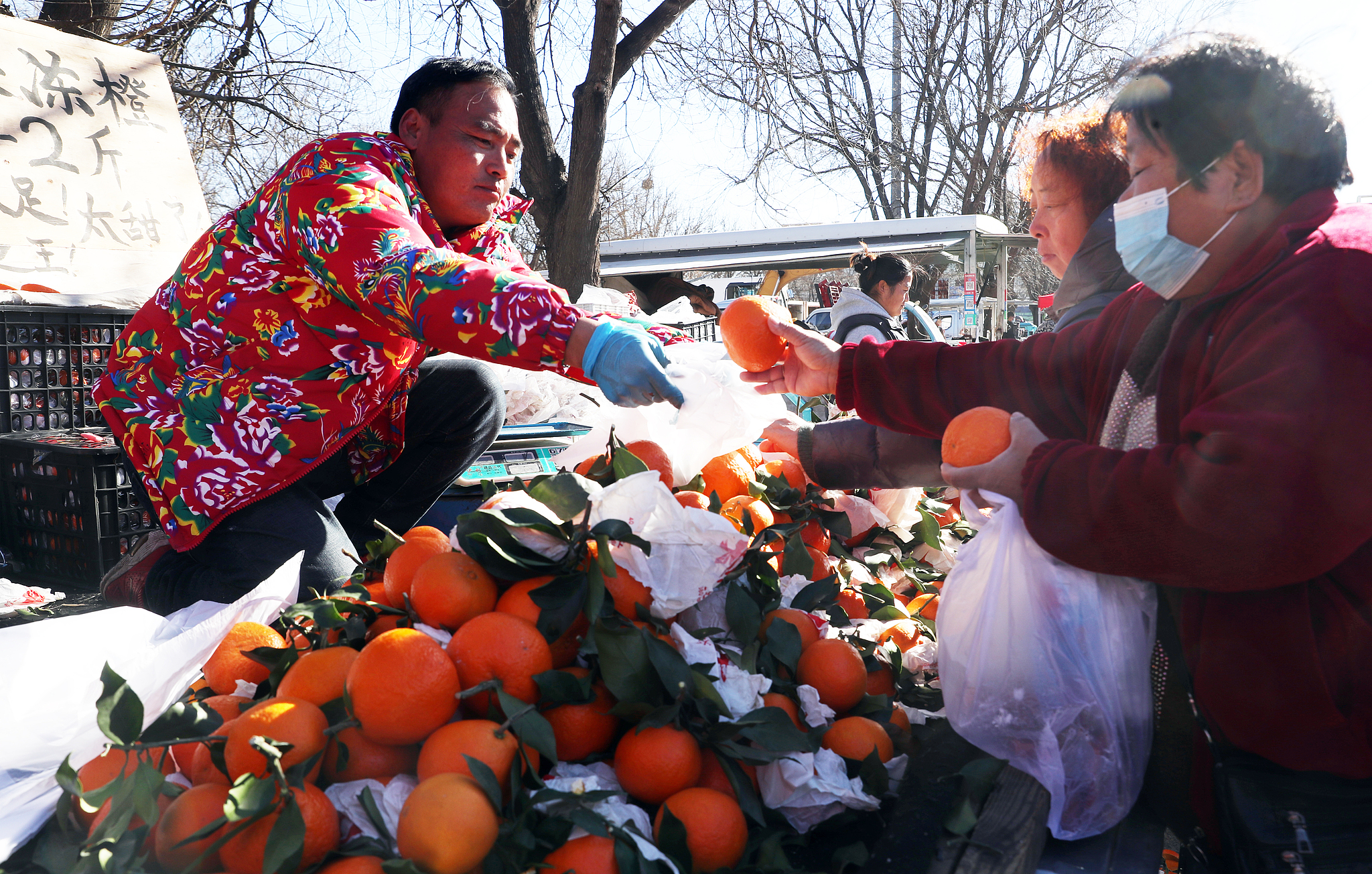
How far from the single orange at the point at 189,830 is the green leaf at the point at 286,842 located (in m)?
0.09

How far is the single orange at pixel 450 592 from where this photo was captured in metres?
1.38

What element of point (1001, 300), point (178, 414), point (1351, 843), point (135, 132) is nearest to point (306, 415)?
point (178, 414)

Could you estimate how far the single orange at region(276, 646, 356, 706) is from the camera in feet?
4.17

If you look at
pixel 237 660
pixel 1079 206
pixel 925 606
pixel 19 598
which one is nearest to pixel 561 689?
pixel 237 660

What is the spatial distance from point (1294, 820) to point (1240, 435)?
1.74 ft

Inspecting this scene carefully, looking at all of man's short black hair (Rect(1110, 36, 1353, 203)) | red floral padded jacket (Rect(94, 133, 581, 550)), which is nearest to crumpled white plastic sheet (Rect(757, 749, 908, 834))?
man's short black hair (Rect(1110, 36, 1353, 203))

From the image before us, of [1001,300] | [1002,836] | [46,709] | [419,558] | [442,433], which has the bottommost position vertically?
[1002,836]

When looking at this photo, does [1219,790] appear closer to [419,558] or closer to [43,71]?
[419,558]

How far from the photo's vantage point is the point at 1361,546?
48.0 inches

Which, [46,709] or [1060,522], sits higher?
[1060,522]

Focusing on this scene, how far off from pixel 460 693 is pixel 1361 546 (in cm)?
127

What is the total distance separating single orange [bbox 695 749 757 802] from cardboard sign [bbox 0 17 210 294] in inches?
142

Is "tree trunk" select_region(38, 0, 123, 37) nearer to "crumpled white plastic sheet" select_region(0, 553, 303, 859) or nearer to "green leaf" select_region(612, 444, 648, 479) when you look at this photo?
"crumpled white plastic sheet" select_region(0, 553, 303, 859)

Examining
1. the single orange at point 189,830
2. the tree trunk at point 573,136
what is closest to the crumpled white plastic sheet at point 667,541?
the single orange at point 189,830
